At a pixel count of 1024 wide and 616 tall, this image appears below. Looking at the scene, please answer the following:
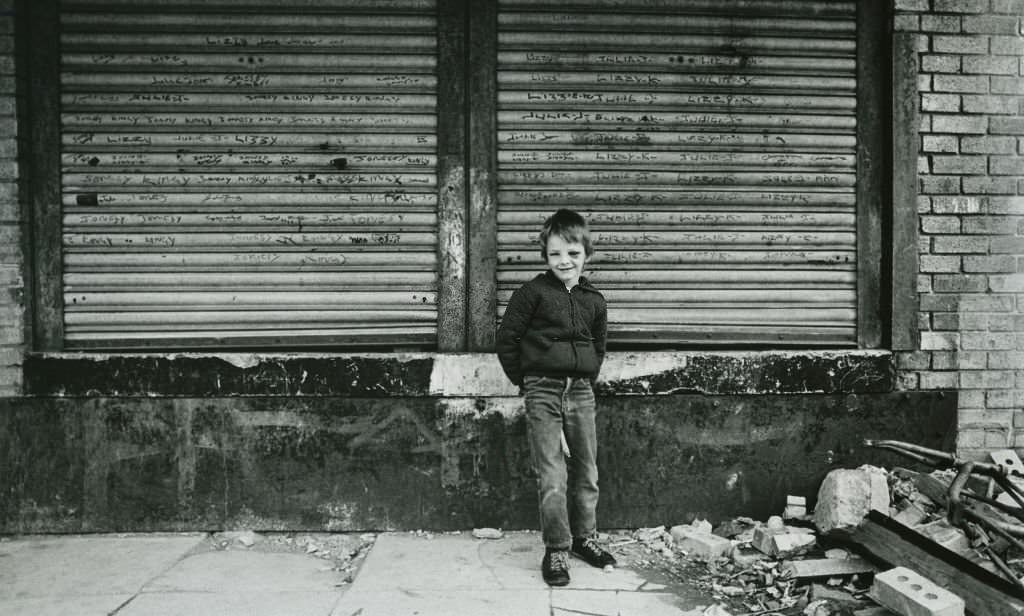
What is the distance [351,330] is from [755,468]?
8.86 feet

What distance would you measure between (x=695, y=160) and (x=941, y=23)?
5.67 feet

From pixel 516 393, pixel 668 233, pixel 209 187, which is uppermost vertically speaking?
pixel 209 187

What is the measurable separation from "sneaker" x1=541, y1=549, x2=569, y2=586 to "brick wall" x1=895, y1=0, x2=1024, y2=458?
8.28 feet

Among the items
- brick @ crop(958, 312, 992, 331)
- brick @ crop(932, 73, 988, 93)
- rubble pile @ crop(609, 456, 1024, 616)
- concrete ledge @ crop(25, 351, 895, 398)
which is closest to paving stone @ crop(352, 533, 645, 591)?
rubble pile @ crop(609, 456, 1024, 616)

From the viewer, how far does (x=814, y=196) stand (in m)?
4.72

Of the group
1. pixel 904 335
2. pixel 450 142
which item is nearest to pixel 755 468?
pixel 904 335

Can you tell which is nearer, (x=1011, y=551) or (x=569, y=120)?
(x=1011, y=551)

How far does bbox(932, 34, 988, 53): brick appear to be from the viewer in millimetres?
4543

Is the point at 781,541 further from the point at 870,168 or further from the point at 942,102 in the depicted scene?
the point at 942,102

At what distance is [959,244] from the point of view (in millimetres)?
4582

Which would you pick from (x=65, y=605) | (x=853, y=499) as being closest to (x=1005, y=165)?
(x=853, y=499)

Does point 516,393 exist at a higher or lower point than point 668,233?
lower

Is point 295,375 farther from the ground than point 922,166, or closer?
closer

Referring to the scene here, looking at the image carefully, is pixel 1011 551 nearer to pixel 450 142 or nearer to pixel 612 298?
pixel 612 298
